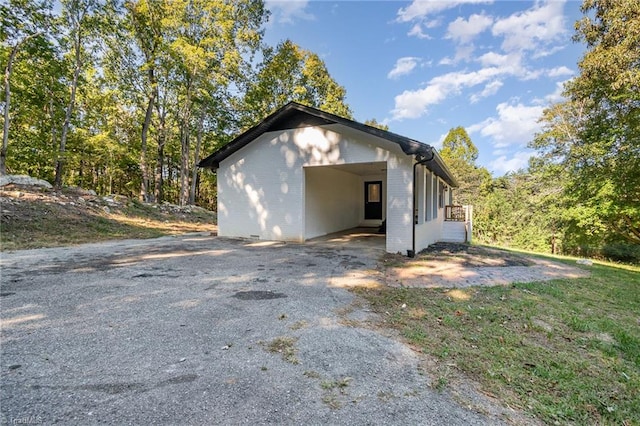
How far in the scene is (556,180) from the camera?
16.6 meters

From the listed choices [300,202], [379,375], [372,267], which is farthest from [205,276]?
[300,202]

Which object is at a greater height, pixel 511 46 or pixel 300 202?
pixel 511 46

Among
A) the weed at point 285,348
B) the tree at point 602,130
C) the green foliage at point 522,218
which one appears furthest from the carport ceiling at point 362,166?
the green foliage at point 522,218

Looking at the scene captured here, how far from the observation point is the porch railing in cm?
1439

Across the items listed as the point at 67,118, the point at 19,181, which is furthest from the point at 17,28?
the point at 19,181

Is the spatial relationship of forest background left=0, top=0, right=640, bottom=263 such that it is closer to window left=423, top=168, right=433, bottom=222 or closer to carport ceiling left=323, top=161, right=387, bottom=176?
window left=423, top=168, right=433, bottom=222

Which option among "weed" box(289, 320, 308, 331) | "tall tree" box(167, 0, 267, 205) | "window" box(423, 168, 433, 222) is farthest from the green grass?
"window" box(423, 168, 433, 222)

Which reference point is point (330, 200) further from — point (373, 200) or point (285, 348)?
point (285, 348)

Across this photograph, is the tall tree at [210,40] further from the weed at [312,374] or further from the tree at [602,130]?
the weed at [312,374]

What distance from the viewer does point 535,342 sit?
10.2ft

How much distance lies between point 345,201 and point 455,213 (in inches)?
232

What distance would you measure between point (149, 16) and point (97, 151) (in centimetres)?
862

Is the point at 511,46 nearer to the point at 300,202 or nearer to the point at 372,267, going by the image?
the point at 300,202

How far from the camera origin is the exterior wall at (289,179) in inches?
304
